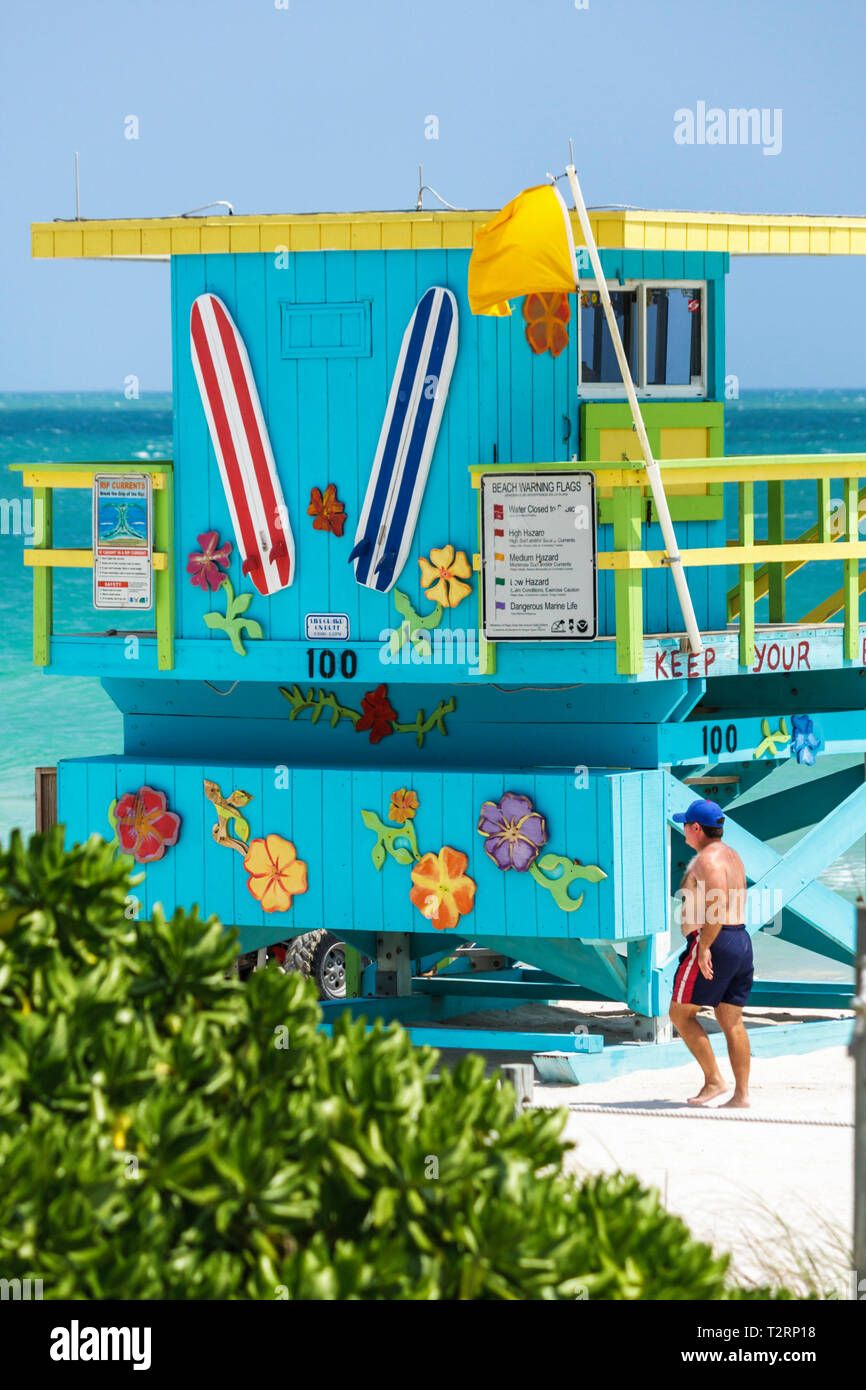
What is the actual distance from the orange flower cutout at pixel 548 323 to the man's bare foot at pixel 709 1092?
3743 millimetres

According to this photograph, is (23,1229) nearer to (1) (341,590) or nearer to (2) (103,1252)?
(2) (103,1252)

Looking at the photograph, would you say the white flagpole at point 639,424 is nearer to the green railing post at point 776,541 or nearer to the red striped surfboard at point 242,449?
the green railing post at point 776,541

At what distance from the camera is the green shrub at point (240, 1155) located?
475 cm

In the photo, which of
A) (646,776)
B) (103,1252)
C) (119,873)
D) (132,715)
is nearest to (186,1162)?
(103,1252)

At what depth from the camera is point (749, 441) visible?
95312mm

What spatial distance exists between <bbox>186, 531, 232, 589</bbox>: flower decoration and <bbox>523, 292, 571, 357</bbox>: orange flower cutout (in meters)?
2.02

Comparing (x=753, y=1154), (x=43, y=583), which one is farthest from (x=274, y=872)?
(x=753, y=1154)

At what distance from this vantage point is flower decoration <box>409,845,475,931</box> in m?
11.0

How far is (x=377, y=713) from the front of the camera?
1169 centimetres

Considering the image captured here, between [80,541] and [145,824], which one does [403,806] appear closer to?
[145,824]

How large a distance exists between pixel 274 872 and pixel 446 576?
1.89 m

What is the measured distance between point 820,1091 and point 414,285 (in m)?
4.64

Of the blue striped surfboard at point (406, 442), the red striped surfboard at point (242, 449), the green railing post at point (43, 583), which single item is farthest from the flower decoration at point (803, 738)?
the green railing post at point (43, 583)

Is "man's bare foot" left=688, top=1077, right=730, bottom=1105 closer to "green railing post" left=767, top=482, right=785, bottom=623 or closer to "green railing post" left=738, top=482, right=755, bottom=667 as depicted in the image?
"green railing post" left=738, top=482, right=755, bottom=667
